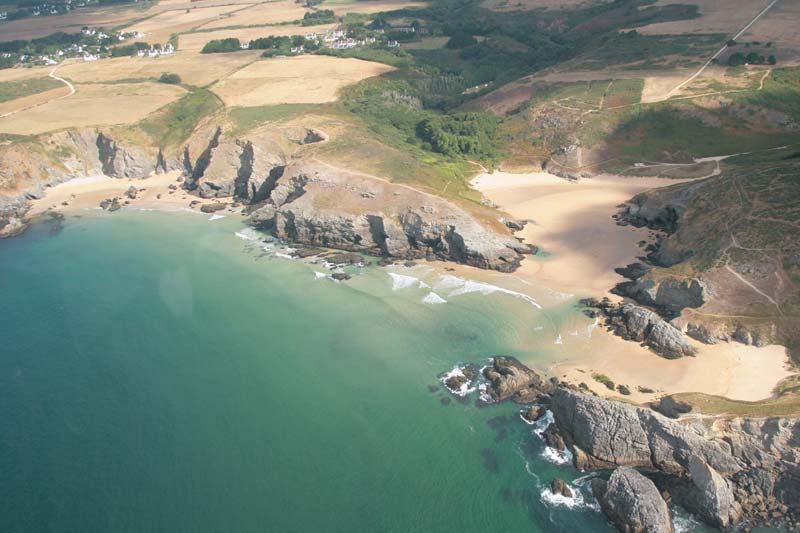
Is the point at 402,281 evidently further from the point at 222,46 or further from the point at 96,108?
the point at 222,46

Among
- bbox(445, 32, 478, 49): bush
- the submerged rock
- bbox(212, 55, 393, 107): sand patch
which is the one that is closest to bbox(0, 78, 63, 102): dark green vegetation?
bbox(212, 55, 393, 107): sand patch

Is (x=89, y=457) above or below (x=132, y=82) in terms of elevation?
below

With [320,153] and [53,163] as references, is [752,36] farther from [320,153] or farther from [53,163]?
[53,163]

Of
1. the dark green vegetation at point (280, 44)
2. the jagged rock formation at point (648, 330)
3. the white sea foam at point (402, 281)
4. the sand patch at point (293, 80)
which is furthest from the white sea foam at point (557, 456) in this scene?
the dark green vegetation at point (280, 44)

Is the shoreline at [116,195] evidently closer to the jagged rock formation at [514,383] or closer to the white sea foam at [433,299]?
the white sea foam at [433,299]

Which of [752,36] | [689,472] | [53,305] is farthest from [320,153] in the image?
[752,36]
